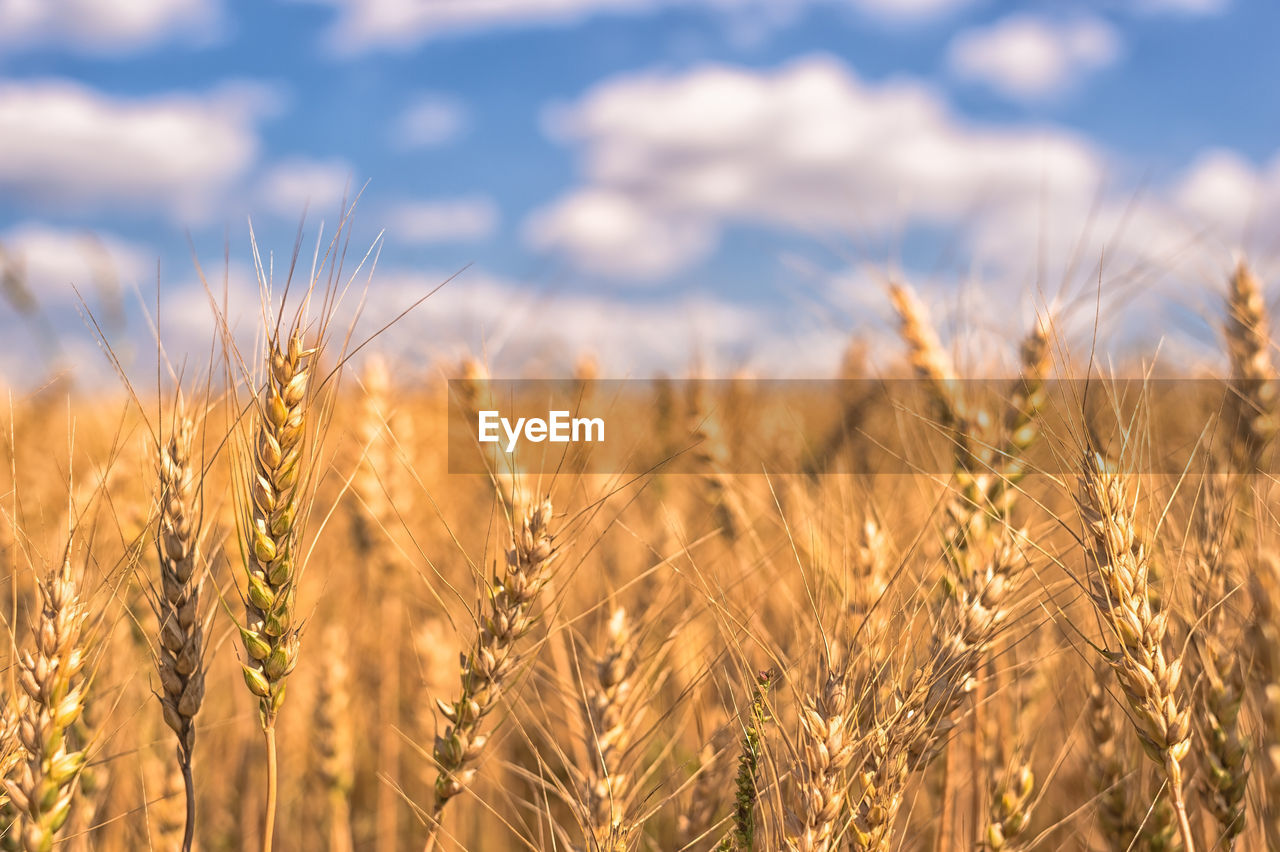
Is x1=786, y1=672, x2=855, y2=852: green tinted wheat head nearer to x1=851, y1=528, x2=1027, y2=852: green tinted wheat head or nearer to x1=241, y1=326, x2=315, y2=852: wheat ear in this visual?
x1=851, y1=528, x2=1027, y2=852: green tinted wheat head

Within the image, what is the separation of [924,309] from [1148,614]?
157 centimetres

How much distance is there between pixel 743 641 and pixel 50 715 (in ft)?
5.69

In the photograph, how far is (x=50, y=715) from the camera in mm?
1533

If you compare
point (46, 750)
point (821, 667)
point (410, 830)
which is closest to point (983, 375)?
point (821, 667)

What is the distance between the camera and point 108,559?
257 cm

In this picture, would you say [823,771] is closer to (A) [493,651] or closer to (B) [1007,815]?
(A) [493,651]

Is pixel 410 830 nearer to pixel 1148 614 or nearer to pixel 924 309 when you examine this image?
pixel 924 309

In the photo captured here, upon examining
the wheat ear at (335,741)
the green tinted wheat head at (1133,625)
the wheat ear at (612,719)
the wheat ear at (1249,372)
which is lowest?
the wheat ear at (335,741)

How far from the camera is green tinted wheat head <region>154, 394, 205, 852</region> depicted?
158 centimetres

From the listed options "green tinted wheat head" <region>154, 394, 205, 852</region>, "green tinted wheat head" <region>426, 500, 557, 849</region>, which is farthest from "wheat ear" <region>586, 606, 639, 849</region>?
"green tinted wheat head" <region>154, 394, 205, 852</region>

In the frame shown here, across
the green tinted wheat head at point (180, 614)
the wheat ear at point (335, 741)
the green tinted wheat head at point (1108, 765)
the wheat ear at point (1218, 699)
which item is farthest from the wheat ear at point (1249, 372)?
the wheat ear at point (335, 741)

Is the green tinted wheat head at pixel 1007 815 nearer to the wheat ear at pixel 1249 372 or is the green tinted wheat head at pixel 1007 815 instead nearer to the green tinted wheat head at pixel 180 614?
the wheat ear at pixel 1249 372

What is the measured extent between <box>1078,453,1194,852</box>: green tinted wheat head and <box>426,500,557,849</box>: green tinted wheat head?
3.53 feet

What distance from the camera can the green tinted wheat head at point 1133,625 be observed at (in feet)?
5.12
